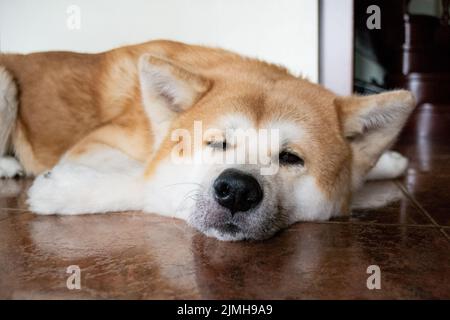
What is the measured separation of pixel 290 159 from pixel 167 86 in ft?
1.65

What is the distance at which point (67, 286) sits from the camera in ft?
3.29

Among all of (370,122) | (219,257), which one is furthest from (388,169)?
(219,257)

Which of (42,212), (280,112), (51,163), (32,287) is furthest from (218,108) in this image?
(51,163)

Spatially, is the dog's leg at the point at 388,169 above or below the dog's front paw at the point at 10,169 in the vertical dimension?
below

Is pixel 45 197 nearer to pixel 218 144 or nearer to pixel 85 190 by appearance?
pixel 85 190

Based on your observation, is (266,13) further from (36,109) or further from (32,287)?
(32,287)

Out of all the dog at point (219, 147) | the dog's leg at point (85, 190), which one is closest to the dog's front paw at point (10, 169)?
the dog at point (219, 147)

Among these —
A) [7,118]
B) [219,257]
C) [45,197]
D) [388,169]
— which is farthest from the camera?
[388,169]

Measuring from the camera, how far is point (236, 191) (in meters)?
1.26

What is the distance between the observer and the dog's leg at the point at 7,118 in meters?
2.21

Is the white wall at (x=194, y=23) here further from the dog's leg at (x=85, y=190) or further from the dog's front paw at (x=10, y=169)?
the dog's leg at (x=85, y=190)

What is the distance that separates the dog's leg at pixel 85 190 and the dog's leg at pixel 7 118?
2.08 ft

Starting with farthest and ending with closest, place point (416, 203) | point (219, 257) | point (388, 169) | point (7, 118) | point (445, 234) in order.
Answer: point (388, 169), point (7, 118), point (416, 203), point (445, 234), point (219, 257)

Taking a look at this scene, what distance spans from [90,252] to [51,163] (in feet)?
3.59
